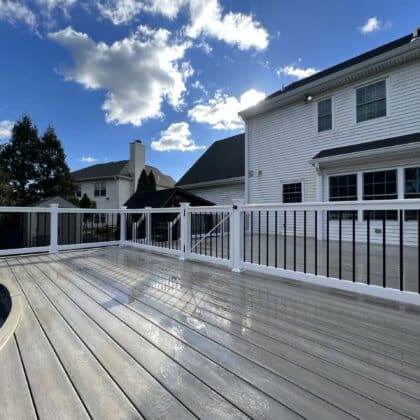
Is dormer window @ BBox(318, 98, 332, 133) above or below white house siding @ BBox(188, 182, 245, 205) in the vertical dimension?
above

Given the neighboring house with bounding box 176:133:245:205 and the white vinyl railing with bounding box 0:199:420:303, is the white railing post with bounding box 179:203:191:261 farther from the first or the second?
the neighboring house with bounding box 176:133:245:205

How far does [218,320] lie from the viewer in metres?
2.07

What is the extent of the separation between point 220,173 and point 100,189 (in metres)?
11.4

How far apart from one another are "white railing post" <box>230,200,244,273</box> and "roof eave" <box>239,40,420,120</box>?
20.2 feet

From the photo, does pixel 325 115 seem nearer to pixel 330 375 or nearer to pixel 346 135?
pixel 346 135

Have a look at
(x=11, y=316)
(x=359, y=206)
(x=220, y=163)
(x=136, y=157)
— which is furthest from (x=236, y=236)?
(x=136, y=157)

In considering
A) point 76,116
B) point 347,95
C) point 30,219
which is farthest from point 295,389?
point 76,116

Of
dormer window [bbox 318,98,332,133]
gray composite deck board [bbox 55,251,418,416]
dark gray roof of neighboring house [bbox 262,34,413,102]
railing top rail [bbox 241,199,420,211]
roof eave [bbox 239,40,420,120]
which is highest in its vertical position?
dark gray roof of neighboring house [bbox 262,34,413,102]

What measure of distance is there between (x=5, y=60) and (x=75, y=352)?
37.6ft

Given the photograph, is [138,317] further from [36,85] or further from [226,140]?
[226,140]

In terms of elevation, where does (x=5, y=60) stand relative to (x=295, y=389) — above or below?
above

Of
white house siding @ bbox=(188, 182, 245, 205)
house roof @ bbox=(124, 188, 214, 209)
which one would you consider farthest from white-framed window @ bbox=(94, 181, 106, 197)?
white house siding @ bbox=(188, 182, 245, 205)

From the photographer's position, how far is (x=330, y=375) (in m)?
1.36

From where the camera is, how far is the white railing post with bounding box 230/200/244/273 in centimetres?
Result: 371
